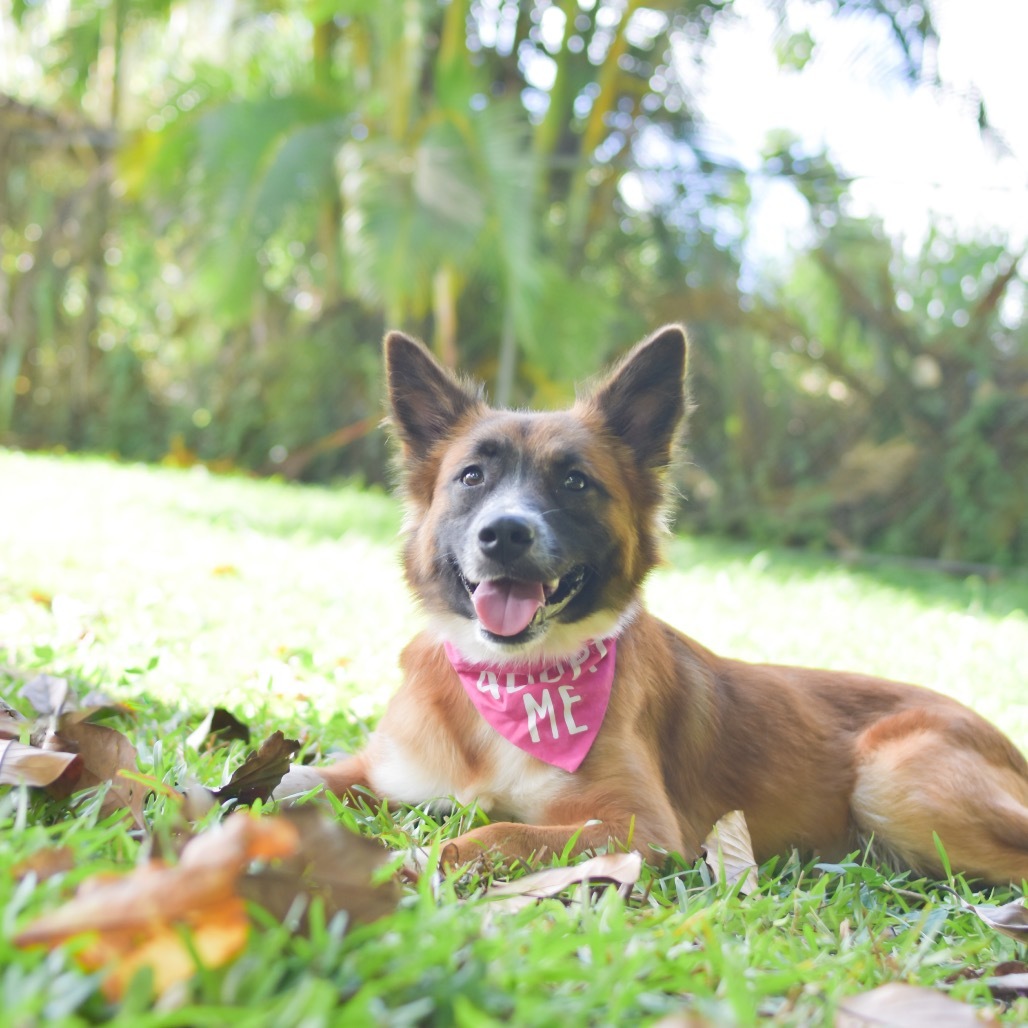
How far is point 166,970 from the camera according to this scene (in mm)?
1461

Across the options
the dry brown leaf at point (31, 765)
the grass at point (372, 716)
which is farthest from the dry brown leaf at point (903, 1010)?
the dry brown leaf at point (31, 765)

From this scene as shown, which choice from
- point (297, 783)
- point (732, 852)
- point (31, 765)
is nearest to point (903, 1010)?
point (732, 852)

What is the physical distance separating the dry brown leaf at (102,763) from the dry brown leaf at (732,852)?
1513 millimetres

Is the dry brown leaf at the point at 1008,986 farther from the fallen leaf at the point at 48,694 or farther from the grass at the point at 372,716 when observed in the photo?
the fallen leaf at the point at 48,694

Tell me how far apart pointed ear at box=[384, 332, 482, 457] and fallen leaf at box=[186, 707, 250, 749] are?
3.75 ft

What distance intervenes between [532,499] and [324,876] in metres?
1.68

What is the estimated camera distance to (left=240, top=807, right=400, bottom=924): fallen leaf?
1.71 meters

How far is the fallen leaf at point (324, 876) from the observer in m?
1.71

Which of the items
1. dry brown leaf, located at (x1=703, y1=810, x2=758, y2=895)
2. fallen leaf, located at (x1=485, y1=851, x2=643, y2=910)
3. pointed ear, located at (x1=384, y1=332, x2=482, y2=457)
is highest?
pointed ear, located at (x1=384, y1=332, x2=482, y2=457)

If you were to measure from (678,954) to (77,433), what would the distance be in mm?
14761

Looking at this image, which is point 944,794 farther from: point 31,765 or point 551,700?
point 31,765

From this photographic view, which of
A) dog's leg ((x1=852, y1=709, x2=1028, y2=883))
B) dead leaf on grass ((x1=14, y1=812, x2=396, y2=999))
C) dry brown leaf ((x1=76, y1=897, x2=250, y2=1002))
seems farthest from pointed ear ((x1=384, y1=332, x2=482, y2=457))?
dry brown leaf ((x1=76, y1=897, x2=250, y2=1002))

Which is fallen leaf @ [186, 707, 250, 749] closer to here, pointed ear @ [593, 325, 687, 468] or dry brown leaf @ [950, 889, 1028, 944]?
pointed ear @ [593, 325, 687, 468]

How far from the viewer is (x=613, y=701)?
126 inches
